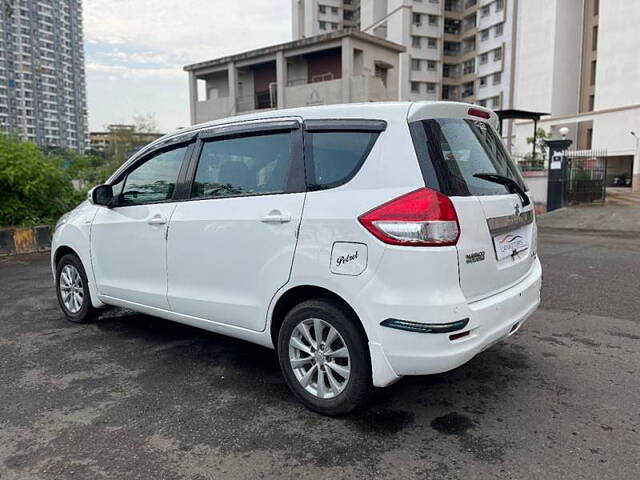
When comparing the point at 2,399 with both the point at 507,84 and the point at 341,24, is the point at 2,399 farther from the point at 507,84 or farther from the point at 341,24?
the point at 341,24

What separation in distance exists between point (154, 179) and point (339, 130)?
182cm

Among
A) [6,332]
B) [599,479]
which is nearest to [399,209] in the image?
[599,479]

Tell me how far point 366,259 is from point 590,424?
1610mm

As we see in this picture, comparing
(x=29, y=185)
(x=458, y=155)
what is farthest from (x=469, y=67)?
(x=458, y=155)

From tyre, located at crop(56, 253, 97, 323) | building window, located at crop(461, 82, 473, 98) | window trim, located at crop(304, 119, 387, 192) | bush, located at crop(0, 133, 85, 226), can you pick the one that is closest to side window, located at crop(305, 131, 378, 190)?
window trim, located at crop(304, 119, 387, 192)

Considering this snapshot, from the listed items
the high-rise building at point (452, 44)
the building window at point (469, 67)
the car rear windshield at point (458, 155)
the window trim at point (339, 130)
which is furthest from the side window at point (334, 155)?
the building window at point (469, 67)

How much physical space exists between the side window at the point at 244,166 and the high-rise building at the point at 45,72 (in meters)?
102

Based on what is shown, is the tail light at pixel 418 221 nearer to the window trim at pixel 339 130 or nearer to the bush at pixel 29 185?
the window trim at pixel 339 130

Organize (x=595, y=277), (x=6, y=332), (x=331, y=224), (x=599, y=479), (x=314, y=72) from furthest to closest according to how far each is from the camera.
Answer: (x=314, y=72), (x=595, y=277), (x=6, y=332), (x=331, y=224), (x=599, y=479)

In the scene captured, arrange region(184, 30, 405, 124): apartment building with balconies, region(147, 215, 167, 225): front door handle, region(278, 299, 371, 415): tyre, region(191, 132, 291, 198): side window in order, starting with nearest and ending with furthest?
1. region(278, 299, 371, 415): tyre
2. region(191, 132, 291, 198): side window
3. region(147, 215, 167, 225): front door handle
4. region(184, 30, 405, 124): apartment building with balconies

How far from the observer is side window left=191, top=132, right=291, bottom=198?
129 inches

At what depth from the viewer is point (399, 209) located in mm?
2645

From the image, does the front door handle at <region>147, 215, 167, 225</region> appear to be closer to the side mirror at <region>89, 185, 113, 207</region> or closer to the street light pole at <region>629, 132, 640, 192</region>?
the side mirror at <region>89, 185, 113, 207</region>

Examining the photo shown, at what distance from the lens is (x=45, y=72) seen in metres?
106
